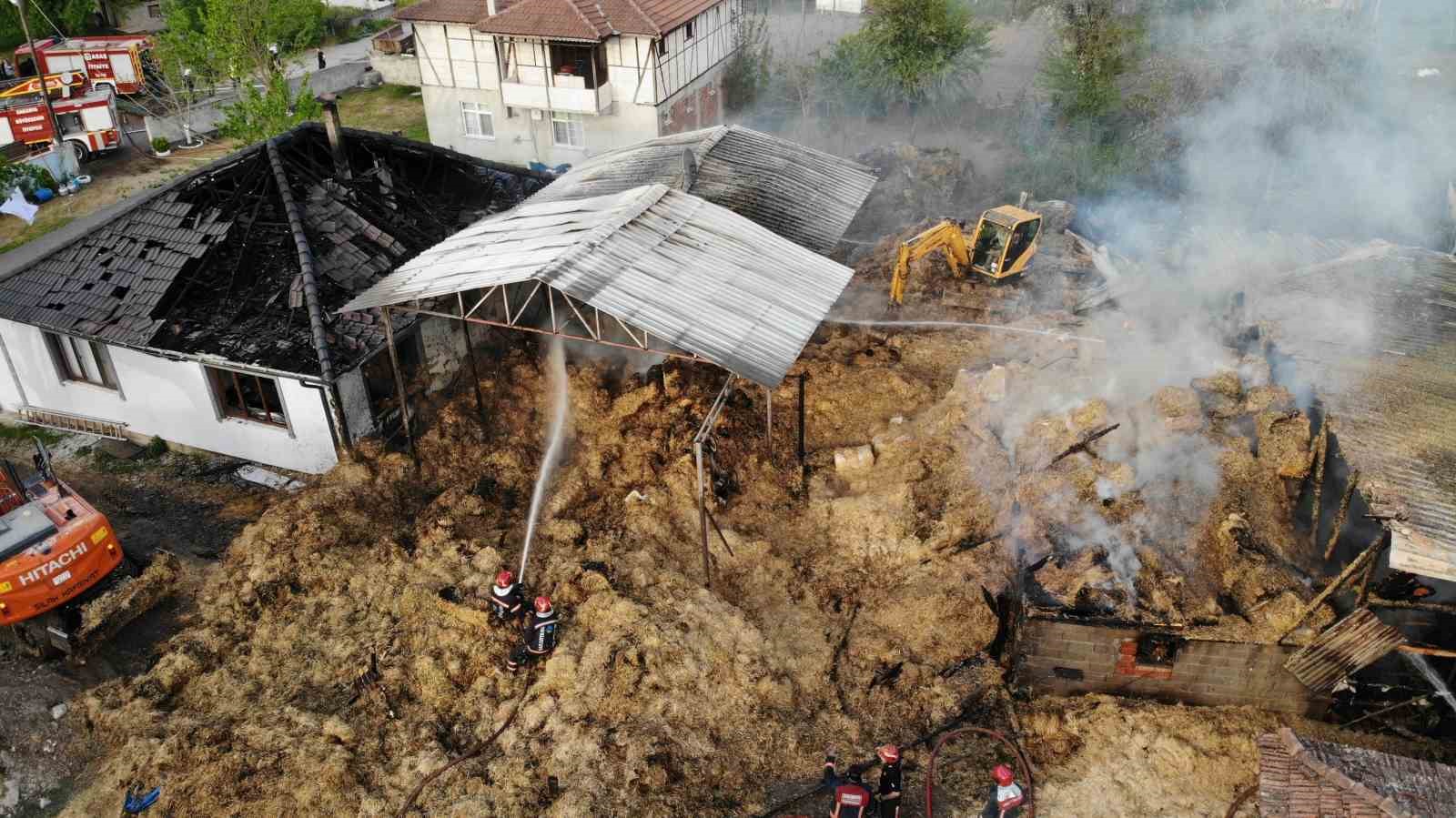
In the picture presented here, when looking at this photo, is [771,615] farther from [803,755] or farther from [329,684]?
[329,684]

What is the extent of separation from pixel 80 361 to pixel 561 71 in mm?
17820

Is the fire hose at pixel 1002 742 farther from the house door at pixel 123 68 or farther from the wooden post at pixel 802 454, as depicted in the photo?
the house door at pixel 123 68

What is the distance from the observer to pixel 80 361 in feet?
66.2

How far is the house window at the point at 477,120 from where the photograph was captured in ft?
114

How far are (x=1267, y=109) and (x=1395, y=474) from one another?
68.2 ft

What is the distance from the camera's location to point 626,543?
52.9 feet

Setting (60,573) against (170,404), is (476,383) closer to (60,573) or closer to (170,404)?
(170,404)

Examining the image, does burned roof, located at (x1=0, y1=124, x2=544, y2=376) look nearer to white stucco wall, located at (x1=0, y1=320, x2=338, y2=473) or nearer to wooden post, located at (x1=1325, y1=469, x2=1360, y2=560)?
white stucco wall, located at (x1=0, y1=320, x2=338, y2=473)

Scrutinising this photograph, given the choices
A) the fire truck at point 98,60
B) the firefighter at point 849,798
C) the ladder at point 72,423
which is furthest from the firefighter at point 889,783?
the fire truck at point 98,60

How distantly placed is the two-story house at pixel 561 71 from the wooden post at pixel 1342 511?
24.0m

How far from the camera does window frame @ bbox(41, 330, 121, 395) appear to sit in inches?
776

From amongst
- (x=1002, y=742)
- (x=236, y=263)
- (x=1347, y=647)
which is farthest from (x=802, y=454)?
(x=236, y=263)

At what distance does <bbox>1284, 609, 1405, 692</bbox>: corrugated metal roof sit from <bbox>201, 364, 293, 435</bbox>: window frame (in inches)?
706

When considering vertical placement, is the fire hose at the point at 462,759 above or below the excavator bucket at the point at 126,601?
below
